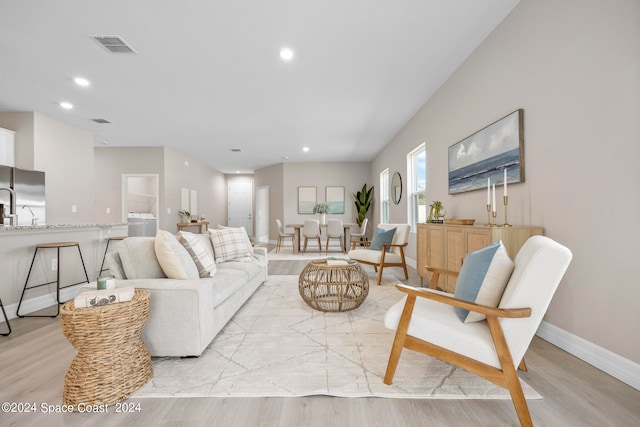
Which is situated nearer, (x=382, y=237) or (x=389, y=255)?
(x=389, y=255)

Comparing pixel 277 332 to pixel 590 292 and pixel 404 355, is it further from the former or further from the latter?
pixel 590 292

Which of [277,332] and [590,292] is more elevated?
[590,292]

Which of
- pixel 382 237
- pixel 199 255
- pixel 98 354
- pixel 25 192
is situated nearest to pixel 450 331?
pixel 98 354

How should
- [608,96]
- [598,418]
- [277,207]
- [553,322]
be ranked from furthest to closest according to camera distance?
[277,207]
[553,322]
[608,96]
[598,418]

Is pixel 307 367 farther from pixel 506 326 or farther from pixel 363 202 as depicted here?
pixel 363 202

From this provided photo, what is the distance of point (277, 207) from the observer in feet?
31.6

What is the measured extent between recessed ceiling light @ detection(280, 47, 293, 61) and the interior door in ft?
28.8

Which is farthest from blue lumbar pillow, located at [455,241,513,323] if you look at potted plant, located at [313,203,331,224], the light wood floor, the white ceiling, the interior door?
the interior door

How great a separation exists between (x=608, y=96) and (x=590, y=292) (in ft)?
4.00

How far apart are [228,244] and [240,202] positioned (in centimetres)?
849

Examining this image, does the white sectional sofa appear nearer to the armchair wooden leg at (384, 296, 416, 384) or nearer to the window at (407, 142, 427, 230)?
the armchair wooden leg at (384, 296, 416, 384)

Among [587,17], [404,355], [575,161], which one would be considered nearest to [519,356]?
[404,355]

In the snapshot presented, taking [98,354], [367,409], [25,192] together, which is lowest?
[367,409]

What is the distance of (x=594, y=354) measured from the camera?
182 centimetres
